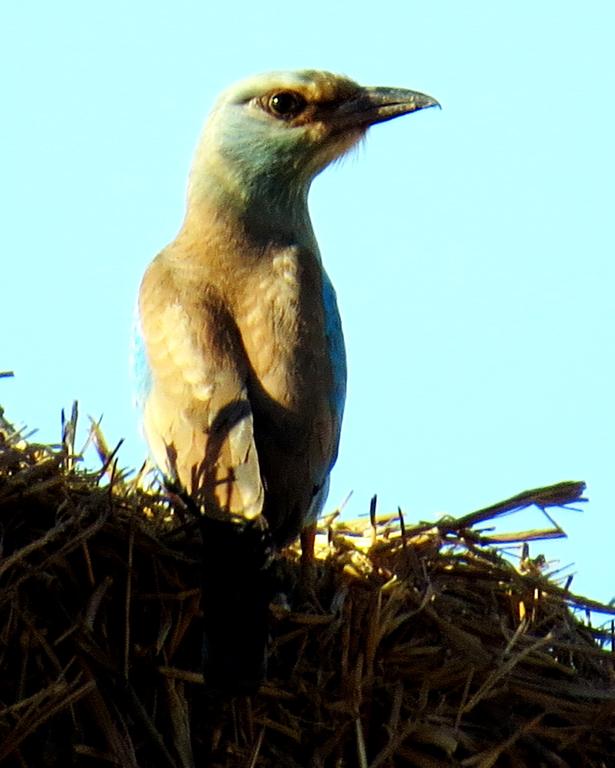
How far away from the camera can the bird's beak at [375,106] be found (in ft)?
17.0

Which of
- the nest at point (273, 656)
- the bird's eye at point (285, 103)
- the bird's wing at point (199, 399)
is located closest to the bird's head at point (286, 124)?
the bird's eye at point (285, 103)

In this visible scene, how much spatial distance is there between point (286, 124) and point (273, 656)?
83.2 inches

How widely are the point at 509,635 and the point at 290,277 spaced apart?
50.0 inches

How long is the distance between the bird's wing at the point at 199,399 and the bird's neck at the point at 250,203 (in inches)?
20.8

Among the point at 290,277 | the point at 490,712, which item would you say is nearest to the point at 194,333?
the point at 290,277

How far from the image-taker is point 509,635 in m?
3.89

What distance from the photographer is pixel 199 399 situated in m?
3.91

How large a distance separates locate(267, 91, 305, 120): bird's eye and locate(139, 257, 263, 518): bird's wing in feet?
3.02

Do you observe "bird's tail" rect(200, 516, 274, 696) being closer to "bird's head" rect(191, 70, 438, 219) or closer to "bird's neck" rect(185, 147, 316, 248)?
"bird's neck" rect(185, 147, 316, 248)

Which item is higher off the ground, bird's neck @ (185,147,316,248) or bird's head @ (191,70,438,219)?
bird's head @ (191,70,438,219)

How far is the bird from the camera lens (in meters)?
3.64

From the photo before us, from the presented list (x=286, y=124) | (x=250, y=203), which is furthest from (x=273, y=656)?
(x=286, y=124)

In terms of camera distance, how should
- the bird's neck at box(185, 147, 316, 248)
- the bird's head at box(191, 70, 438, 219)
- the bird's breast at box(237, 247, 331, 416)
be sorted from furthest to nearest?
the bird's head at box(191, 70, 438, 219)
the bird's neck at box(185, 147, 316, 248)
the bird's breast at box(237, 247, 331, 416)

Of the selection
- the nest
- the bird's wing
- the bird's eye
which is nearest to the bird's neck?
the bird's eye
